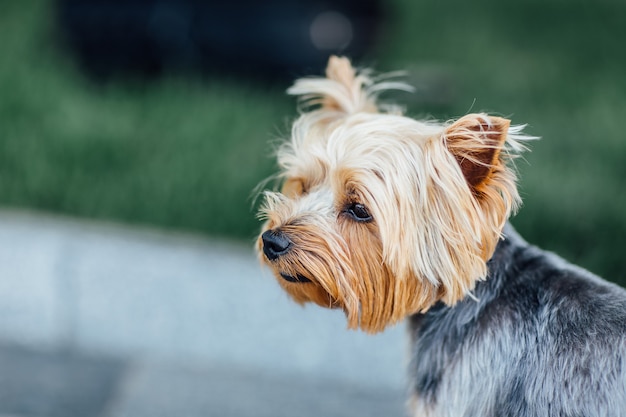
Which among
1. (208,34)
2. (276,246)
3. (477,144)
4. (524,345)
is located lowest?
(524,345)

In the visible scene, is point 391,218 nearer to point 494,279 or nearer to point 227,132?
point 494,279

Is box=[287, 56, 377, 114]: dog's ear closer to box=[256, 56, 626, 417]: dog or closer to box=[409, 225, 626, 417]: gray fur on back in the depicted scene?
box=[256, 56, 626, 417]: dog

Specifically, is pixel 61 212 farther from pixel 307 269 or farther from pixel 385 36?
pixel 385 36

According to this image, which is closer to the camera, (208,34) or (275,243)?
(275,243)

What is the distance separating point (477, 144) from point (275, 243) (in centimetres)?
68

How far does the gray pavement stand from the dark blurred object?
7.02 ft

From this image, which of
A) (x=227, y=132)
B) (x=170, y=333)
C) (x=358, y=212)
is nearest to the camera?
(x=358, y=212)

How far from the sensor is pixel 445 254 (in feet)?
8.15

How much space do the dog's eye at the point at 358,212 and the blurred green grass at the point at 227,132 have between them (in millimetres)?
864

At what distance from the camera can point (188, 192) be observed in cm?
466

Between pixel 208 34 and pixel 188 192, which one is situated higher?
pixel 208 34

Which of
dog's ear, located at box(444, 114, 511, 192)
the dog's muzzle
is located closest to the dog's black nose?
the dog's muzzle

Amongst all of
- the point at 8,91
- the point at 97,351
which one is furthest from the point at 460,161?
the point at 8,91

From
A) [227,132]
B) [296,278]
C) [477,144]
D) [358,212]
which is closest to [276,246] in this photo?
[296,278]
